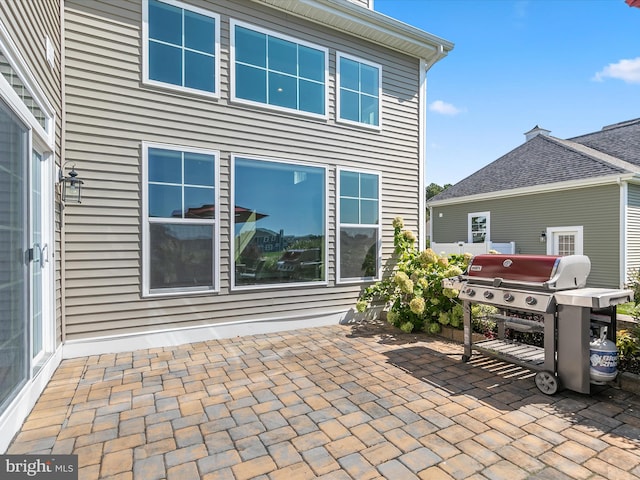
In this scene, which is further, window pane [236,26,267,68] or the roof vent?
the roof vent

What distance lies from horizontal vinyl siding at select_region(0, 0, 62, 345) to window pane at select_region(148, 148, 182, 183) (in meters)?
0.92

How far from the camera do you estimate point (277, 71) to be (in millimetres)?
4953

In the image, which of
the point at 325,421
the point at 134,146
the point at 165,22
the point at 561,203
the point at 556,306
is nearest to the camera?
the point at 325,421

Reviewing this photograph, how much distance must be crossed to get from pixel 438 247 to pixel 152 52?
1221cm

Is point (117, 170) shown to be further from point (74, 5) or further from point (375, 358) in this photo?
point (375, 358)

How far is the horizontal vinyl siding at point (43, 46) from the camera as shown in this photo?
7.63ft

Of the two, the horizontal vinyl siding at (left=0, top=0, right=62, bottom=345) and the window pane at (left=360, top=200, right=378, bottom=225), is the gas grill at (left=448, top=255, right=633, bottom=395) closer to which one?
the window pane at (left=360, top=200, right=378, bottom=225)

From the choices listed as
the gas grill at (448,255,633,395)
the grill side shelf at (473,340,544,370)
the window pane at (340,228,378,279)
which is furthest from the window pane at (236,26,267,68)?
the grill side shelf at (473,340,544,370)

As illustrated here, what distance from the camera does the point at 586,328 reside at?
8.80 ft

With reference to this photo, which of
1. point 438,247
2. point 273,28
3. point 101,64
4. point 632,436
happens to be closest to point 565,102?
point 438,247

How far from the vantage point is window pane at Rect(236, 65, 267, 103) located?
15.4 ft

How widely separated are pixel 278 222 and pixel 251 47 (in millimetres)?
2539

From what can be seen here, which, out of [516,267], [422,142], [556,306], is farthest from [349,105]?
[556,306]

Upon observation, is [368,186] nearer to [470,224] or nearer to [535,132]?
[470,224]
